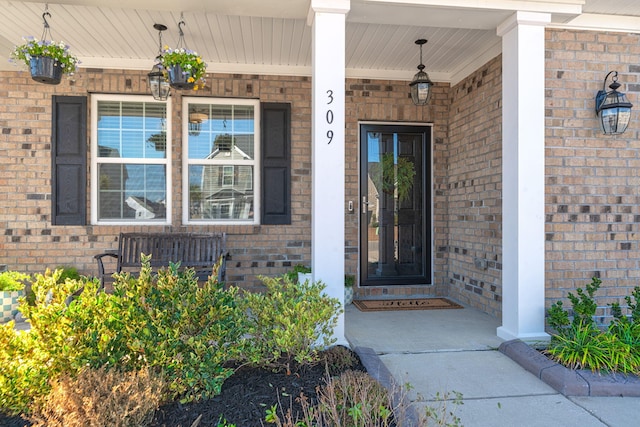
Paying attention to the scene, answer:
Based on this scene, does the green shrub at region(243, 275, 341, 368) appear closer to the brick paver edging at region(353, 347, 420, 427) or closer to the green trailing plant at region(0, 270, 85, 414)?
the brick paver edging at region(353, 347, 420, 427)

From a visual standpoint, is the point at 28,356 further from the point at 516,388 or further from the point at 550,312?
the point at 550,312

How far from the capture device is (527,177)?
3521 millimetres

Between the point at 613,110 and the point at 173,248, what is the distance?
181 inches

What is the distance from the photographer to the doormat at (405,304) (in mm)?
4849

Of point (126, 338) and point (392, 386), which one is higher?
point (126, 338)

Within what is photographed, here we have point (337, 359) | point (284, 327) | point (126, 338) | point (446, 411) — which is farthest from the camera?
point (337, 359)

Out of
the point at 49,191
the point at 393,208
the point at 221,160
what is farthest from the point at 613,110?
the point at 49,191

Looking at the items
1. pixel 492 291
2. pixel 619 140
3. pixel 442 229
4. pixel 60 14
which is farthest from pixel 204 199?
pixel 619 140

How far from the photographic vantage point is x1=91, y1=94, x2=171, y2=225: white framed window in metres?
5.08

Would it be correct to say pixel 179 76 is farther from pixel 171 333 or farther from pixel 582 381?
pixel 582 381

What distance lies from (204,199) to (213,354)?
3263 millimetres

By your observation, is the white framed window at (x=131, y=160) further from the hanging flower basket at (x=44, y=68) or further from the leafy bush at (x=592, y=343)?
the leafy bush at (x=592, y=343)

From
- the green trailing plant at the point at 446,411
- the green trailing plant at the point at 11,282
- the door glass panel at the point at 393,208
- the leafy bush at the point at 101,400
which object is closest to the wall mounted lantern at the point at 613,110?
the door glass panel at the point at 393,208

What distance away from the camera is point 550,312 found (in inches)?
137
